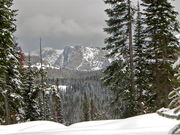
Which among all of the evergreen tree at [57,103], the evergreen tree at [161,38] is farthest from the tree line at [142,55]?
the evergreen tree at [57,103]

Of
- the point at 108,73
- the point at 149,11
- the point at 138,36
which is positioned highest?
the point at 149,11

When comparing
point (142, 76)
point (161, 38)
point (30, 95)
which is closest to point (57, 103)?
point (30, 95)

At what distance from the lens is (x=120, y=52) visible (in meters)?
20.4

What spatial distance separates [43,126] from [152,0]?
44.2ft

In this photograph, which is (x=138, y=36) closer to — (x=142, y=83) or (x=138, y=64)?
(x=138, y=64)

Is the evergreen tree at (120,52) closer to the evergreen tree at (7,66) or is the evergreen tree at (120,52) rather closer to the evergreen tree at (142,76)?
the evergreen tree at (142,76)

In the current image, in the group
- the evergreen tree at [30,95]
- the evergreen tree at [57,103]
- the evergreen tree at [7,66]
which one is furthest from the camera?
the evergreen tree at [57,103]

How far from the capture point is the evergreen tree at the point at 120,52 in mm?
19875

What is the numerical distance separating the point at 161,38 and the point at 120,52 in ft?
12.0

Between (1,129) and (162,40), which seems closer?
(1,129)

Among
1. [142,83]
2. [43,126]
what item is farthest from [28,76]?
[43,126]

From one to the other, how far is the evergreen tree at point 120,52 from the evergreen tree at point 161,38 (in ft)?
5.06

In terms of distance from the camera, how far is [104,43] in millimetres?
20344

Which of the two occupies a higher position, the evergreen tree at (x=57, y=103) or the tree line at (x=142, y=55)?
the tree line at (x=142, y=55)
